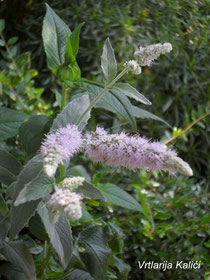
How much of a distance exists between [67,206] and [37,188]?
0.35 ft

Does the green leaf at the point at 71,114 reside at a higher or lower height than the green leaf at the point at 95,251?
higher

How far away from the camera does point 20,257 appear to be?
2.41ft

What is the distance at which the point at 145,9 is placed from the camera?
52.6 inches

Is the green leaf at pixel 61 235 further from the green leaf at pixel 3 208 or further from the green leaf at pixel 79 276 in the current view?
the green leaf at pixel 79 276

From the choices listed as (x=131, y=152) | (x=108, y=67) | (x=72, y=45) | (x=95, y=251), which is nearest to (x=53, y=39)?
(x=72, y=45)

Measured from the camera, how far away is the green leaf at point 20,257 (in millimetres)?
722

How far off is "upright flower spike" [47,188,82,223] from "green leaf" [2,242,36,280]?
0.25 meters

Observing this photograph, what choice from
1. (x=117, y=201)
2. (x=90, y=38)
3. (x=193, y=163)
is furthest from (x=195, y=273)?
(x=90, y=38)

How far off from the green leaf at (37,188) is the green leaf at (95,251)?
285mm

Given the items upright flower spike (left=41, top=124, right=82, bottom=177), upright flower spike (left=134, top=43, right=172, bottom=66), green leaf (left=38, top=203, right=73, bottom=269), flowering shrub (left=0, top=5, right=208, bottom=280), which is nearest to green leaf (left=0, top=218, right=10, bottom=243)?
flowering shrub (left=0, top=5, right=208, bottom=280)

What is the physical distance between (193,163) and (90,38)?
62cm

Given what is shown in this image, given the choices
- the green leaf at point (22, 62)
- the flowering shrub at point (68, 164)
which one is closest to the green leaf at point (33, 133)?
the flowering shrub at point (68, 164)

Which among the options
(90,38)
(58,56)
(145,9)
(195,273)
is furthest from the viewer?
(90,38)

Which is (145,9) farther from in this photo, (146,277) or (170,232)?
(146,277)
